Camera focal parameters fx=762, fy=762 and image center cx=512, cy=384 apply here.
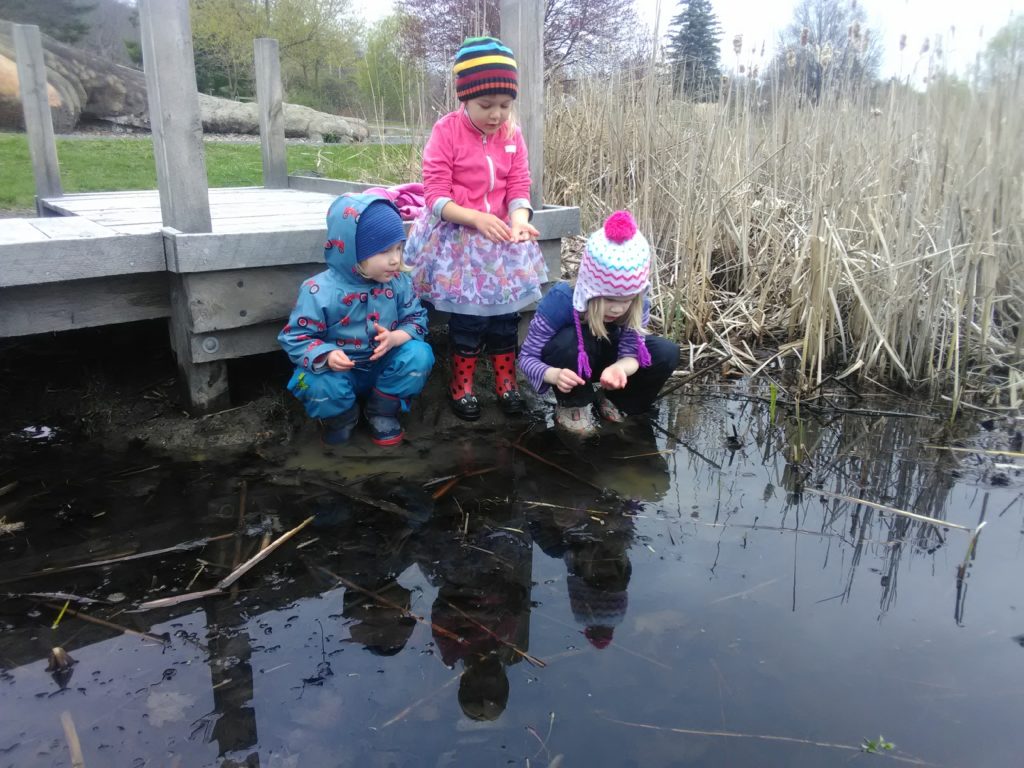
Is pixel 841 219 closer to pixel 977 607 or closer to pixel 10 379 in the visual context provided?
pixel 977 607

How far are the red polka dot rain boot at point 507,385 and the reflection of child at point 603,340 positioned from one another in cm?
19

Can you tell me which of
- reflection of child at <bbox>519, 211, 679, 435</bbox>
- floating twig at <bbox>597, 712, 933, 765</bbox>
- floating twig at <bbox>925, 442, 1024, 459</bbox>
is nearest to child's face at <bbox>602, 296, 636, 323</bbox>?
reflection of child at <bbox>519, 211, 679, 435</bbox>

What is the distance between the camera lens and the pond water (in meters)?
1.54

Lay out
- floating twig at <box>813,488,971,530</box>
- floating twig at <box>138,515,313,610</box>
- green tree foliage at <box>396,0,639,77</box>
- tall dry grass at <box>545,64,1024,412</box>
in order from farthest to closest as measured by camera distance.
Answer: green tree foliage at <box>396,0,639,77</box>
tall dry grass at <box>545,64,1024,412</box>
floating twig at <box>813,488,971,530</box>
floating twig at <box>138,515,313,610</box>

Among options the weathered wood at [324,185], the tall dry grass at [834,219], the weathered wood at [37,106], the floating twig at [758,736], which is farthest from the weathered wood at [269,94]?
the floating twig at [758,736]

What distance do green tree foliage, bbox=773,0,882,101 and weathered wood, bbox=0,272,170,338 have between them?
3.65m

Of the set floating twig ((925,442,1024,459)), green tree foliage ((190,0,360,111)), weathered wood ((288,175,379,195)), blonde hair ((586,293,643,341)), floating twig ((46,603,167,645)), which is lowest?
floating twig ((46,603,167,645))

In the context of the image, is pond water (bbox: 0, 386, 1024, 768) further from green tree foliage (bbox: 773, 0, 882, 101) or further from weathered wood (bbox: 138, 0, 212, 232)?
green tree foliage (bbox: 773, 0, 882, 101)

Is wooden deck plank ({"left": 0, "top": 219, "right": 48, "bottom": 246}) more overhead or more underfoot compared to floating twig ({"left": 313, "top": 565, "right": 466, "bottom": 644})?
more overhead

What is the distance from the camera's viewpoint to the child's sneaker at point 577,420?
314 cm

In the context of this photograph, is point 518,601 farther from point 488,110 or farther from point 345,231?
point 488,110

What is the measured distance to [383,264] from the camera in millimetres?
2814

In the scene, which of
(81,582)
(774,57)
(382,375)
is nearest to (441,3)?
(774,57)

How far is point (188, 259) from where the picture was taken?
2.76m
